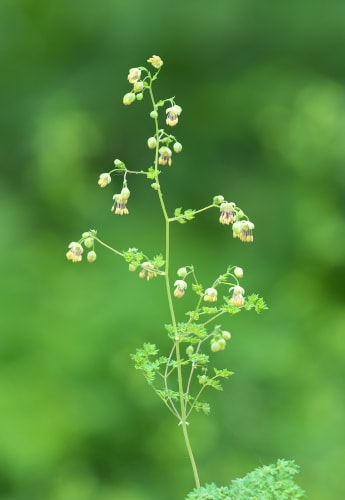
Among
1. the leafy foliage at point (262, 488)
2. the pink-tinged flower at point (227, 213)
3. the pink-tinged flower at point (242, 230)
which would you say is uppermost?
the pink-tinged flower at point (227, 213)

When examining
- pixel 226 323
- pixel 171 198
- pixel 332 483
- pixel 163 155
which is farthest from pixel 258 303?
pixel 171 198

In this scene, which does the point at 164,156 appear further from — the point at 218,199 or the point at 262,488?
the point at 262,488

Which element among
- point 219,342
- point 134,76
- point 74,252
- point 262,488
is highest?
point 134,76

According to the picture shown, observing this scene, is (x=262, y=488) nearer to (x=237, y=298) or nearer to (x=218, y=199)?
(x=237, y=298)

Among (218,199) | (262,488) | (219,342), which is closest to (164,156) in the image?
(218,199)

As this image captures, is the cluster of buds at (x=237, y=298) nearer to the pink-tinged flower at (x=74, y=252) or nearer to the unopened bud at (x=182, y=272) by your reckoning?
the unopened bud at (x=182, y=272)

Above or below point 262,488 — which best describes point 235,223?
above

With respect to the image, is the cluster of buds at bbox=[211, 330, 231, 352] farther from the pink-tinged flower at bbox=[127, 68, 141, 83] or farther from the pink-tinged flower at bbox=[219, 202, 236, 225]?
the pink-tinged flower at bbox=[127, 68, 141, 83]

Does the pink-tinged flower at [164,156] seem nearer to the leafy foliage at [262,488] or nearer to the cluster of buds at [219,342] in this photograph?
the cluster of buds at [219,342]

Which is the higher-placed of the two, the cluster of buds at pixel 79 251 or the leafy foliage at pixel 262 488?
the cluster of buds at pixel 79 251

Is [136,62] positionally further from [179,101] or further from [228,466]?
[228,466]

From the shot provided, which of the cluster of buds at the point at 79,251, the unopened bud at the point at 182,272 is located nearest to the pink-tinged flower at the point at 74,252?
the cluster of buds at the point at 79,251

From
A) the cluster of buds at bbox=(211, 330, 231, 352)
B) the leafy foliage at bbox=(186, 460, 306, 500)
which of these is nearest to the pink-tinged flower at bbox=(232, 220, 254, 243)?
the cluster of buds at bbox=(211, 330, 231, 352)
